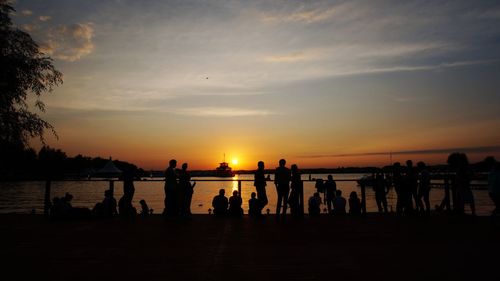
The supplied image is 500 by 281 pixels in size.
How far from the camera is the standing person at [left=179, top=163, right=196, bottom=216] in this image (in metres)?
12.7

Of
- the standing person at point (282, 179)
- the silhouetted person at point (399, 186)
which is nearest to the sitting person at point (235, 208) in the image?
the standing person at point (282, 179)

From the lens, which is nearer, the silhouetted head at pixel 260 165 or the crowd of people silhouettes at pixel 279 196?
the crowd of people silhouettes at pixel 279 196

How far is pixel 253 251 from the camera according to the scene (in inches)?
272

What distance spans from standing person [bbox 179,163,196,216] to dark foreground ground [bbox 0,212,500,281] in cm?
163

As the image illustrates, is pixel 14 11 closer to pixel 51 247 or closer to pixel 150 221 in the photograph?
pixel 150 221

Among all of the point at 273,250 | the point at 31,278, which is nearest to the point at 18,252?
the point at 31,278

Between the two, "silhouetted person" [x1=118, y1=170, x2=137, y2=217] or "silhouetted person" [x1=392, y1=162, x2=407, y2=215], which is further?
"silhouetted person" [x1=118, y1=170, x2=137, y2=217]

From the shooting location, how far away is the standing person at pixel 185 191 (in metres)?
12.7

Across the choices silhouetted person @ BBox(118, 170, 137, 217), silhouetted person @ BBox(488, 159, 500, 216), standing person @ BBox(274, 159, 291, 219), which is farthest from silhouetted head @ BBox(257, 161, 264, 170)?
silhouetted person @ BBox(488, 159, 500, 216)

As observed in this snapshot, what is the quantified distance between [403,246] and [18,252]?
23.1ft

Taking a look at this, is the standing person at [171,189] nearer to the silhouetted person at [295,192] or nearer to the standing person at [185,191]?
the standing person at [185,191]

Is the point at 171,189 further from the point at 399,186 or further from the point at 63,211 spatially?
the point at 399,186

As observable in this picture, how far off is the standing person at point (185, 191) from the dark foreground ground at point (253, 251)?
1632 millimetres

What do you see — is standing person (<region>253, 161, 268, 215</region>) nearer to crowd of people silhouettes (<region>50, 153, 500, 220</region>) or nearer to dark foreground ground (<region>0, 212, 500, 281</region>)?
crowd of people silhouettes (<region>50, 153, 500, 220</region>)
